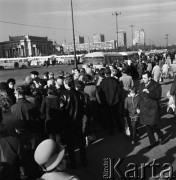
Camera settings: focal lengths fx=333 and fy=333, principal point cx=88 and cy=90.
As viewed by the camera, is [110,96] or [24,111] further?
[110,96]

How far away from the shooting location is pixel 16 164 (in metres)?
3.94

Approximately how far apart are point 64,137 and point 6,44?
156m

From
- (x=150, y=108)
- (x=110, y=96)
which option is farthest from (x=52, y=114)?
(x=110, y=96)

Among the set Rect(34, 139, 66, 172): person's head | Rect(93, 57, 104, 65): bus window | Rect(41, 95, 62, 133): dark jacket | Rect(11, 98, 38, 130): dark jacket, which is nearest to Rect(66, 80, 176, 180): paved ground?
Rect(41, 95, 62, 133): dark jacket

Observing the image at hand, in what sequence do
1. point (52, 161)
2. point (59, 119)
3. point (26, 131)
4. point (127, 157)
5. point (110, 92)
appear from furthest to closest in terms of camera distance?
1. point (110, 92)
2. point (127, 157)
3. point (59, 119)
4. point (26, 131)
5. point (52, 161)

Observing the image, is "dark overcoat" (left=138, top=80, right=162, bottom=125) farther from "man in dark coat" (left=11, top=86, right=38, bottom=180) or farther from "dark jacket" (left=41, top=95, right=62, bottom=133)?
"man in dark coat" (left=11, top=86, right=38, bottom=180)

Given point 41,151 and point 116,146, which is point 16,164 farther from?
point 116,146

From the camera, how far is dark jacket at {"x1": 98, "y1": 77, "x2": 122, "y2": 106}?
28.1ft

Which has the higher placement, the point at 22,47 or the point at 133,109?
the point at 22,47

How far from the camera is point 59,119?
604cm

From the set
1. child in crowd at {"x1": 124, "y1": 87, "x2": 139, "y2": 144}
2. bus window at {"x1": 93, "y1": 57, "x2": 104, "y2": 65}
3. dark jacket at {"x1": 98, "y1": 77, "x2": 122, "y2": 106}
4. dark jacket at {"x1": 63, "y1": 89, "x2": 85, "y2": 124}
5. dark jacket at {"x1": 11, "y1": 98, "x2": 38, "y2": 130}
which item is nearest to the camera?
dark jacket at {"x1": 11, "y1": 98, "x2": 38, "y2": 130}

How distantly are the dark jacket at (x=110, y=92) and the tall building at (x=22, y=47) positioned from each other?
143 m

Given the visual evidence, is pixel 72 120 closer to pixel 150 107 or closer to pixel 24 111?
pixel 24 111

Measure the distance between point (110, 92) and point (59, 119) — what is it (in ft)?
9.36
